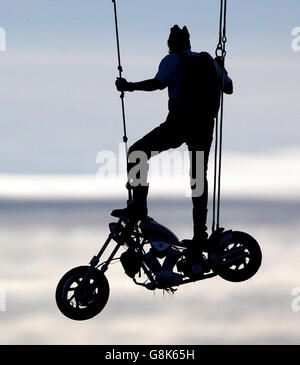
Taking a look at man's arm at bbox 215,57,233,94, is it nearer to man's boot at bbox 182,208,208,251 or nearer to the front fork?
man's boot at bbox 182,208,208,251

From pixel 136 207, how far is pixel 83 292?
1883 mm

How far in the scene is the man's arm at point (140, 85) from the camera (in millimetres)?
20391

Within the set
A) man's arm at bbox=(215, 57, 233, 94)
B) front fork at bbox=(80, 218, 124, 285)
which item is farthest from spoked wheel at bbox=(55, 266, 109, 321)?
man's arm at bbox=(215, 57, 233, 94)

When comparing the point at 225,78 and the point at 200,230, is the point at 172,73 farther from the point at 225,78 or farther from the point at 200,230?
the point at 200,230

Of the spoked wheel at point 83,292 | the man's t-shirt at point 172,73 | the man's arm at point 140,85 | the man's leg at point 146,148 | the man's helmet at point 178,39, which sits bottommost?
the spoked wheel at point 83,292

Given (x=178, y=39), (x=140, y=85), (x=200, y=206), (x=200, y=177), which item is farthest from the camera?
(x=200, y=206)

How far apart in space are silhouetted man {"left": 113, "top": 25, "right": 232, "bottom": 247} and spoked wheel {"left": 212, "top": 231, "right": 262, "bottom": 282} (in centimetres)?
113

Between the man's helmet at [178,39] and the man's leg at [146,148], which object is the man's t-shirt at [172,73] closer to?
the man's helmet at [178,39]

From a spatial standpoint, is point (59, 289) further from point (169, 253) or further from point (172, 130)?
point (172, 130)

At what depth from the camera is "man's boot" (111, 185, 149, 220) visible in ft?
69.7

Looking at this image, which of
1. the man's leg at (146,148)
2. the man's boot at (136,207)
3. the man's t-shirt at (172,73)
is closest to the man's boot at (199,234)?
the man's boot at (136,207)

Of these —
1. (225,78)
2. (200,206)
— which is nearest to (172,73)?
(225,78)

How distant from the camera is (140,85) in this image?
20.4 m
